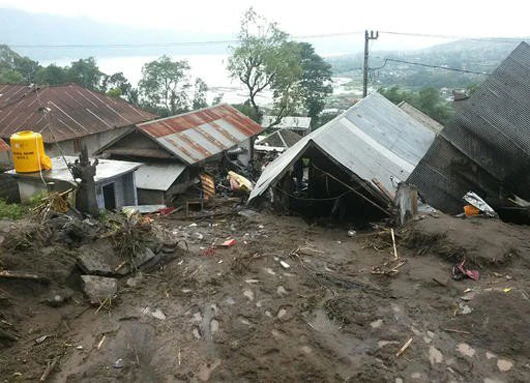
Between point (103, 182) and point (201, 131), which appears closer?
point (103, 182)

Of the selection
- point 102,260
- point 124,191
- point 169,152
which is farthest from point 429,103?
point 102,260

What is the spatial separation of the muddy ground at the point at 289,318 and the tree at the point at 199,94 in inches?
1059

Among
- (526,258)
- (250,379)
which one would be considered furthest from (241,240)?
(526,258)

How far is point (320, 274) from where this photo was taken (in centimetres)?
733

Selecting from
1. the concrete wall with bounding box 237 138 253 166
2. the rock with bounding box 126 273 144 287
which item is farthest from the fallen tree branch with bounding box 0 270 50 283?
the concrete wall with bounding box 237 138 253 166

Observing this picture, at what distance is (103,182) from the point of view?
11.7 m

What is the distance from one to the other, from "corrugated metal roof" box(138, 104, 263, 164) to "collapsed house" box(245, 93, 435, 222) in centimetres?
388

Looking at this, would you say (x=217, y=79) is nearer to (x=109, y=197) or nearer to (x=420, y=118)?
(x=420, y=118)

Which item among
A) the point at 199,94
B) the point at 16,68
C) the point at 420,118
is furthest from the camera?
the point at 16,68

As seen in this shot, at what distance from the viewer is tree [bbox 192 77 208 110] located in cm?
3328

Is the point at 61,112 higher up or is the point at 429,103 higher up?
the point at 61,112

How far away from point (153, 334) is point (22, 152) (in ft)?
23.1

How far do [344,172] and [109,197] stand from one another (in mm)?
6448

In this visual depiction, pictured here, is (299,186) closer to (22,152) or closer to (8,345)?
(22,152)
